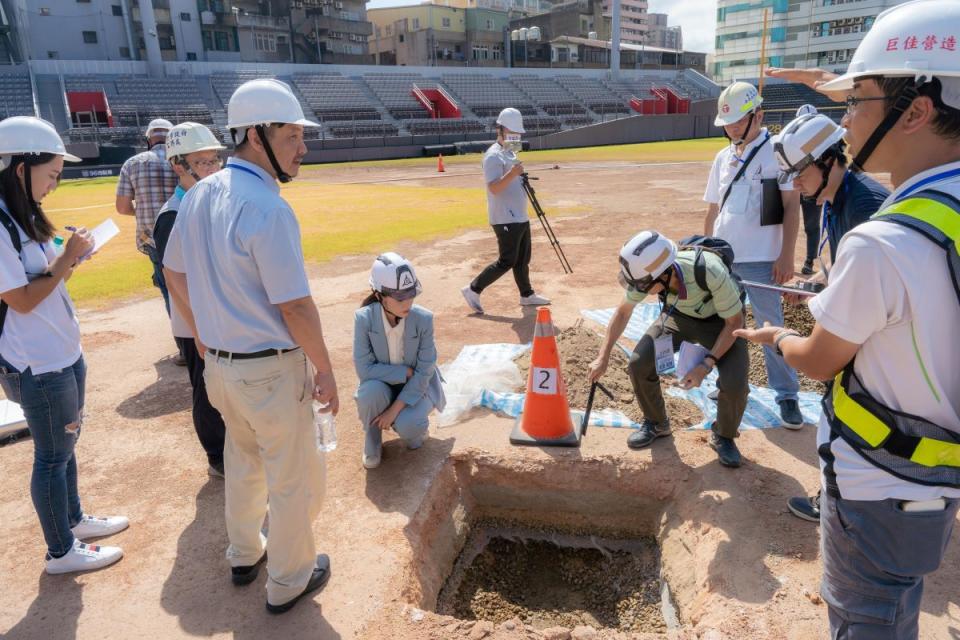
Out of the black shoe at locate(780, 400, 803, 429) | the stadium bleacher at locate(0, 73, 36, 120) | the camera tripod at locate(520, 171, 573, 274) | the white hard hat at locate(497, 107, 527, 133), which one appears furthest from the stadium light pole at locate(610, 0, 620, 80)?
the black shoe at locate(780, 400, 803, 429)

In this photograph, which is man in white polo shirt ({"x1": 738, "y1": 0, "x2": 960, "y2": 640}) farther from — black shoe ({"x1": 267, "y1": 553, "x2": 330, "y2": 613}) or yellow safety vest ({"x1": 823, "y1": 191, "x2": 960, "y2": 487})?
black shoe ({"x1": 267, "y1": 553, "x2": 330, "y2": 613})

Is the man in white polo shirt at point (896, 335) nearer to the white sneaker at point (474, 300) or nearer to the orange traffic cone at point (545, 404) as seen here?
the orange traffic cone at point (545, 404)

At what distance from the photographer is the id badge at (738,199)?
4262 mm

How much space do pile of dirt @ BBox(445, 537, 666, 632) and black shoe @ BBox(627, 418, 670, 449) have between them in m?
0.62

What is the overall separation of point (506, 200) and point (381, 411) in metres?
3.46

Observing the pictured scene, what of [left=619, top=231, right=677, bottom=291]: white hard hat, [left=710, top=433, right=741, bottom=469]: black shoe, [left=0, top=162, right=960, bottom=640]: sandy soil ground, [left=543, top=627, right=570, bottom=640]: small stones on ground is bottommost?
[left=543, top=627, right=570, bottom=640]: small stones on ground

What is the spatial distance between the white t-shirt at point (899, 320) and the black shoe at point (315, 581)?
2392 millimetres

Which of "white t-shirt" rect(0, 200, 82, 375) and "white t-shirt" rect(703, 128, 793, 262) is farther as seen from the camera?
"white t-shirt" rect(703, 128, 793, 262)

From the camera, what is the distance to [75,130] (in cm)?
2703

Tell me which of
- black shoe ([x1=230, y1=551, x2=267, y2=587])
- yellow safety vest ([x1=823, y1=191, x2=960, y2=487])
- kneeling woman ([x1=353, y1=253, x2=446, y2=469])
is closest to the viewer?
yellow safety vest ([x1=823, y1=191, x2=960, y2=487])

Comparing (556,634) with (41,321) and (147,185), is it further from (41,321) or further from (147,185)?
(147,185)

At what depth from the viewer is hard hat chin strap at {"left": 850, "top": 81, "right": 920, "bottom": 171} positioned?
158cm

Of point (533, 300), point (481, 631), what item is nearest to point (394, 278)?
point (481, 631)

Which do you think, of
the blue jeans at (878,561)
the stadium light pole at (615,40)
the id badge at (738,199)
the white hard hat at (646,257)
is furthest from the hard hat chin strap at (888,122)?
the stadium light pole at (615,40)
